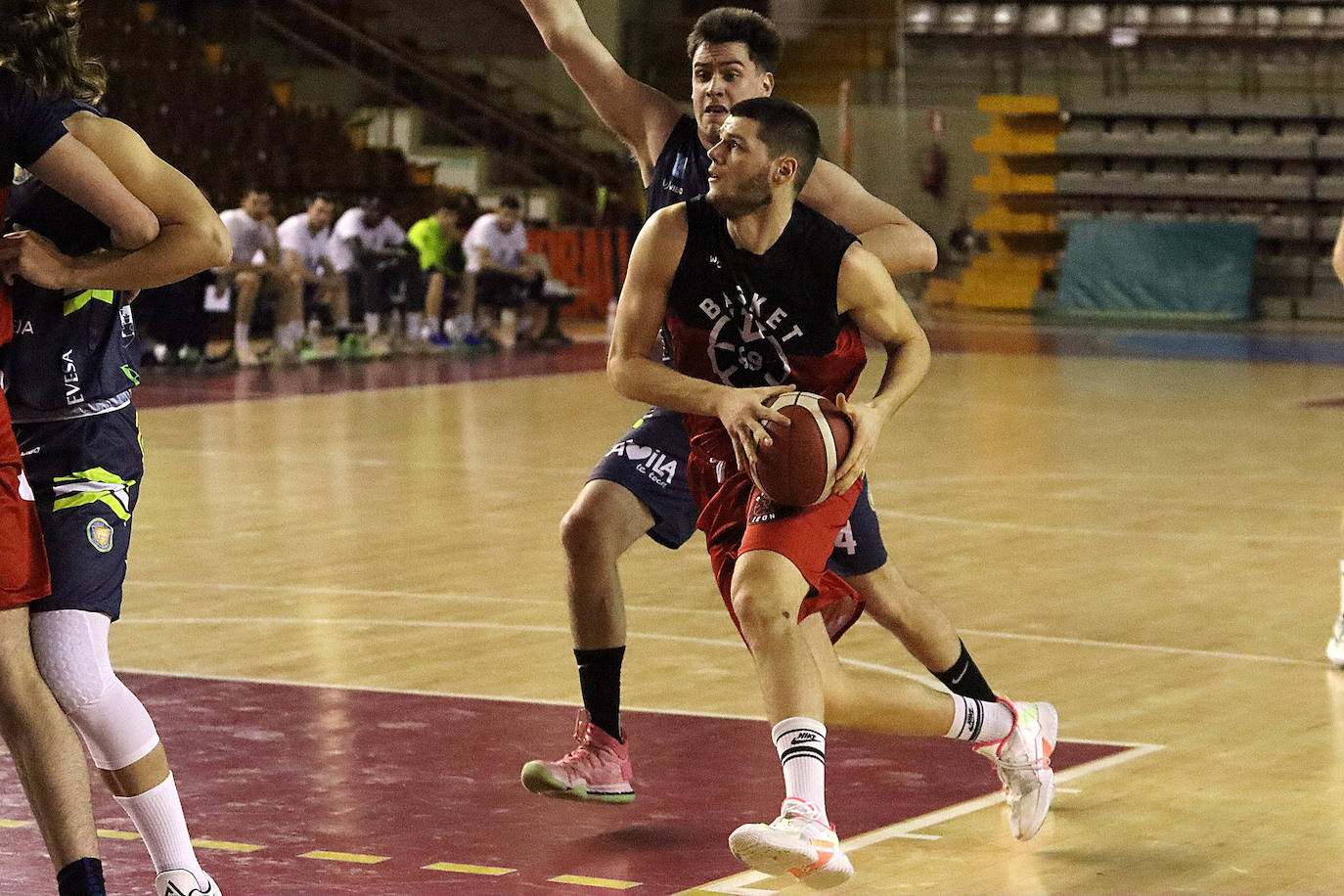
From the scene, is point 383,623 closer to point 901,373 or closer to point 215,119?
point 901,373

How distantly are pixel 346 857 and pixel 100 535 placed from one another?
105 centimetres

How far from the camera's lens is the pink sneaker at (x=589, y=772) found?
4.97 metres

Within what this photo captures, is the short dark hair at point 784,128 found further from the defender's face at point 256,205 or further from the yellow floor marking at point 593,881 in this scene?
the defender's face at point 256,205

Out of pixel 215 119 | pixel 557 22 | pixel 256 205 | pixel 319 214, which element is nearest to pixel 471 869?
pixel 557 22

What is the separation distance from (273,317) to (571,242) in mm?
8237

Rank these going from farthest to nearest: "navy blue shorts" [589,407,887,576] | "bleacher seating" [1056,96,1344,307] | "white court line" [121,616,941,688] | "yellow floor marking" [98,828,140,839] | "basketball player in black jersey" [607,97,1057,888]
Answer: "bleacher seating" [1056,96,1344,307], "white court line" [121,616,941,688], "navy blue shorts" [589,407,887,576], "yellow floor marking" [98,828,140,839], "basketball player in black jersey" [607,97,1057,888]

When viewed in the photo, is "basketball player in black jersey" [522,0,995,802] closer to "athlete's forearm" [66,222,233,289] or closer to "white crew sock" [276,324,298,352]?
"athlete's forearm" [66,222,233,289]

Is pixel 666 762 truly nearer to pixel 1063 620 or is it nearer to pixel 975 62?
pixel 1063 620

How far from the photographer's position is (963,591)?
8219 millimetres

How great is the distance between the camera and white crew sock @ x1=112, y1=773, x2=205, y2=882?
3.93 m

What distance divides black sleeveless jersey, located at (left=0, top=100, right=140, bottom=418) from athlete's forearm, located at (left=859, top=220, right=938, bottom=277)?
66.2 inches

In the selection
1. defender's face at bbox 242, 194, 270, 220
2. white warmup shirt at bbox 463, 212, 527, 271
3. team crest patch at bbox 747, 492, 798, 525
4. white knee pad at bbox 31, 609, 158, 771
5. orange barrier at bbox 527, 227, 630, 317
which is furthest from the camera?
orange barrier at bbox 527, 227, 630, 317

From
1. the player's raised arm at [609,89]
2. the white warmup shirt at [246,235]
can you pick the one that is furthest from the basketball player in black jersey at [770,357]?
the white warmup shirt at [246,235]

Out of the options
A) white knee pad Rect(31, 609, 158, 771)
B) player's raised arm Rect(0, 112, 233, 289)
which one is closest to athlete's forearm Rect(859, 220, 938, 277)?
player's raised arm Rect(0, 112, 233, 289)
